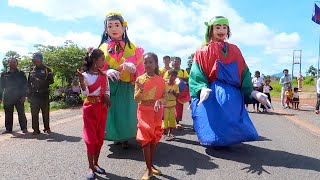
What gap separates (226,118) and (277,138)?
235cm

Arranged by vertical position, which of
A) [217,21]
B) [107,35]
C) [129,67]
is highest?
[217,21]

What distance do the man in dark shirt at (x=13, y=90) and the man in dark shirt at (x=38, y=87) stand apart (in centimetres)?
31

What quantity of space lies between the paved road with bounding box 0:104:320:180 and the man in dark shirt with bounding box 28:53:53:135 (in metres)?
0.43

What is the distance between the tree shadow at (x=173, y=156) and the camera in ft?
16.2

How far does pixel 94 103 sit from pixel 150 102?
A: 2.25ft

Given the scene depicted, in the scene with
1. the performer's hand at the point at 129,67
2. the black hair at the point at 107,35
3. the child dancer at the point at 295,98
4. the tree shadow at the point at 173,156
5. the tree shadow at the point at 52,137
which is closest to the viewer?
the tree shadow at the point at 173,156

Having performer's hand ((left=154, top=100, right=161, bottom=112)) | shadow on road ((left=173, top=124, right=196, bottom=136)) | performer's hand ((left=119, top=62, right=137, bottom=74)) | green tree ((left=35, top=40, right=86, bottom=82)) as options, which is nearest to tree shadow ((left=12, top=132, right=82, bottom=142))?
shadow on road ((left=173, top=124, right=196, bottom=136))

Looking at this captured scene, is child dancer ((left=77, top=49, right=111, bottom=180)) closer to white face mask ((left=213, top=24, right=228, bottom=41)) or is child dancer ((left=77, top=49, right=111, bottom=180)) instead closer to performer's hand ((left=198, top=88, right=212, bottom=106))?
performer's hand ((left=198, top=88, right=212, bottom=106))

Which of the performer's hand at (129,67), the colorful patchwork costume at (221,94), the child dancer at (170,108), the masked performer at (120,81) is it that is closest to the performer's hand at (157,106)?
the performer's hand at (129,67)

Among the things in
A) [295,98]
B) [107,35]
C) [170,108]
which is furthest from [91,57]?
[295,98]

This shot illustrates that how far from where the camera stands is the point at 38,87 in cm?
748

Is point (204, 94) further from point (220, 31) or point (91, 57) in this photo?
point (91, 57)

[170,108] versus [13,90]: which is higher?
[13,90]

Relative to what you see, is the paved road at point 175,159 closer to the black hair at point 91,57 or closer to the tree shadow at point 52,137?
the tree shadow at point 52,137
